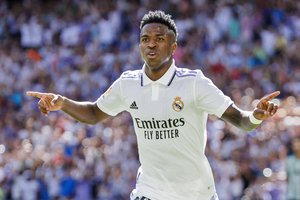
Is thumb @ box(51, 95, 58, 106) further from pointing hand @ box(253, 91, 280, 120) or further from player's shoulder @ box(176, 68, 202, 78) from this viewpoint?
pointing hand @ box(253, 91, 280, 120)

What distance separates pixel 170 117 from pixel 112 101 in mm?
770

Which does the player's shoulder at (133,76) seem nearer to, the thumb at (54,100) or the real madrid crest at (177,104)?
the real madrid crest at (177,104)

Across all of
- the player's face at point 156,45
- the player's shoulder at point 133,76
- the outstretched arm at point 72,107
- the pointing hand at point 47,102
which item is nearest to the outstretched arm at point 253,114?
the player's face at point 156,45

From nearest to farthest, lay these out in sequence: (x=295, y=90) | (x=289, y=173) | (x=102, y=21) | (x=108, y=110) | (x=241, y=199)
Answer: (x=108, y=110) < (x=289, y=173) < (x=241, y=199) < (x=295, y=90) < (x=102, y=21)

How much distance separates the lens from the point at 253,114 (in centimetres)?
686

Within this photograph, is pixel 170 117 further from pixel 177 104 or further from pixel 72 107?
pixel 72 107

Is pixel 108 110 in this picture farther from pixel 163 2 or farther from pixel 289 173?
pixel 163 2

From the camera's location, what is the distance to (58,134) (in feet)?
58.8

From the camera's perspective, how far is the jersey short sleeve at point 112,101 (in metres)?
7.68

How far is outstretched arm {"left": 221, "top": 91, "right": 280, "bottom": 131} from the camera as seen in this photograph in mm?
6750

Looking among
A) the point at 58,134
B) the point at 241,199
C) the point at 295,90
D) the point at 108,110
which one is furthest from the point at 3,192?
the point at 108,110

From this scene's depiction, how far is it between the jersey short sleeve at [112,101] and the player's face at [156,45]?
0.46 metres

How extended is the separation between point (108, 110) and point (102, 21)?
49.6ft

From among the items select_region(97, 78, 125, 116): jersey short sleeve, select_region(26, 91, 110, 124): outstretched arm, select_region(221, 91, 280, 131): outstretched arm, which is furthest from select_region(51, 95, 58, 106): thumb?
select_region(221, 91, 280, 131): outstretched arm
